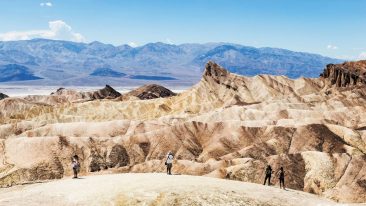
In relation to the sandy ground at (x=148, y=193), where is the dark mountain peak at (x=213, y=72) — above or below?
above

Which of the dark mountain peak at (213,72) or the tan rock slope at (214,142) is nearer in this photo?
the tan rock slope at (214,142)

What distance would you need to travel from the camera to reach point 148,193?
4478cm

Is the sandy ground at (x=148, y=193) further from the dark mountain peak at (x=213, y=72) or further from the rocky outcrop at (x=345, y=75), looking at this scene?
the rocky outcrop at (x=345, y=75)

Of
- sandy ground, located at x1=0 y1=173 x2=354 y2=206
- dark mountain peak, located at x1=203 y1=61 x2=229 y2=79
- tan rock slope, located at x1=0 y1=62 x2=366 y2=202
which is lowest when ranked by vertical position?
tan rock slope, located at x1=0 y1=62 x2=366 y2=202

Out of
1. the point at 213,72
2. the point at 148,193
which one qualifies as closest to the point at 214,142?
the point at 148,193

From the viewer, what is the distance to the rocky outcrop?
169 meters

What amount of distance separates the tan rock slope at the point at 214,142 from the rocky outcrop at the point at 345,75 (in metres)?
15.2

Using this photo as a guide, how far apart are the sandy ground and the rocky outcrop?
125m

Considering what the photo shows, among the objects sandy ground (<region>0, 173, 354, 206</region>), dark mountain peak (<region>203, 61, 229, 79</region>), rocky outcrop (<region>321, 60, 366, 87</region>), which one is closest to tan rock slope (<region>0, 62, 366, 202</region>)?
rocky outcrop (<region>321, 60, 366, 87</region>)

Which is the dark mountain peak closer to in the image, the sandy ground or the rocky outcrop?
the rocky outcrop

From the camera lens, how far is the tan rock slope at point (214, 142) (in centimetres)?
8019

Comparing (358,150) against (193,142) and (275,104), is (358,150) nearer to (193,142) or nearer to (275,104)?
(193,142)

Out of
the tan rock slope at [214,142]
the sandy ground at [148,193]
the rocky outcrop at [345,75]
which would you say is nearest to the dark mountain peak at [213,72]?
the tan rock slope at [214,142]

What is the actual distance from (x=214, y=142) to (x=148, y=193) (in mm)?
55465
